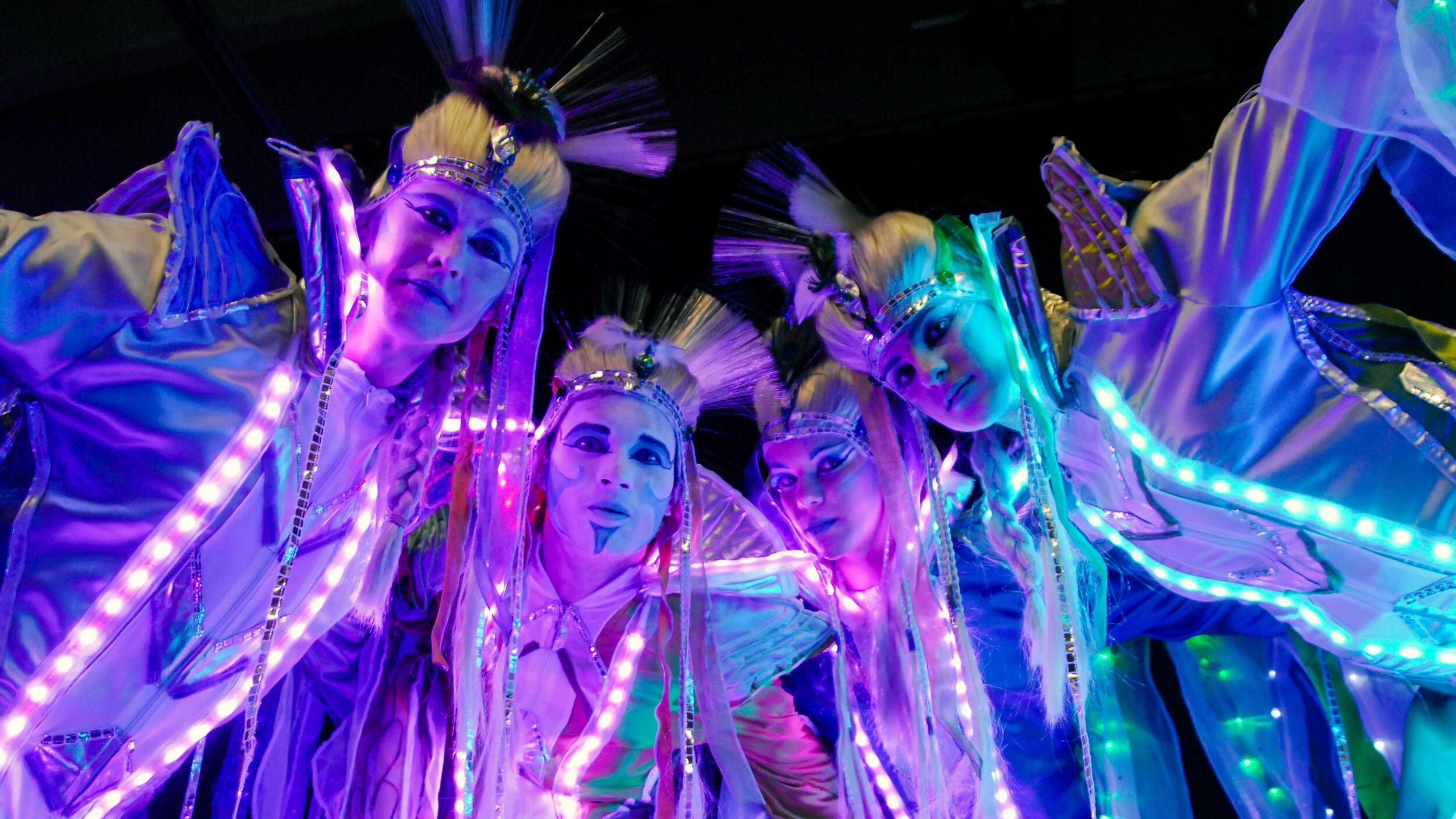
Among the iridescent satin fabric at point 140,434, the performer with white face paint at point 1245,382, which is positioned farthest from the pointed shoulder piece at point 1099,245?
the iridescent satin fabric at point 140,434

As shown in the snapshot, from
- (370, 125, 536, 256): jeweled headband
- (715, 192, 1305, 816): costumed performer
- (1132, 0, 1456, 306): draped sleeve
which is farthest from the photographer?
(715, 192, 1305, 816): costumed performer

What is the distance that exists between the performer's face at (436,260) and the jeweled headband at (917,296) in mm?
843

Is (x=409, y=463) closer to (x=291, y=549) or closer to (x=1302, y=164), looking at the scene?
(x=291, y=549)

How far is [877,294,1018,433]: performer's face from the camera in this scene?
7.32ft

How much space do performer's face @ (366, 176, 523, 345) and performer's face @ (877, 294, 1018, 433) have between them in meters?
0.91

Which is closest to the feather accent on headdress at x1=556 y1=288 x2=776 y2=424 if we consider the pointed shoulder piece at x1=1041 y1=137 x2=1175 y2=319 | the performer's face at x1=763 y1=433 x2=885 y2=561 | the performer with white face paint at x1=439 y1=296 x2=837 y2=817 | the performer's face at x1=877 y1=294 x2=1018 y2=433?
the performer with white face paint at x1=439 y1=296 x2=837 y2=817

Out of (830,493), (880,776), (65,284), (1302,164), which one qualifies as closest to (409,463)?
(65,284)

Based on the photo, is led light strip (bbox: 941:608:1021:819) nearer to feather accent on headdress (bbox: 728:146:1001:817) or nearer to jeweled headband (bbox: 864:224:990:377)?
feather accent on headdress (bbox: 728:146:1001:817)

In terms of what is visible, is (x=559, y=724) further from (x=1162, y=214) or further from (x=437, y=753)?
(x=1162, y=214)

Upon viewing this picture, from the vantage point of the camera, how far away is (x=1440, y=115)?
135 centimetres

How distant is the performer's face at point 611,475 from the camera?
2.39 metres

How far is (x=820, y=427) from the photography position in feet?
8.90

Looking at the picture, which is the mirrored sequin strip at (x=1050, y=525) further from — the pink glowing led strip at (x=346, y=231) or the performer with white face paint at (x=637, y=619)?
the pink glowing led strip at (x=346, y=231)

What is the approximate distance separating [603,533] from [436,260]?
0.74 m
